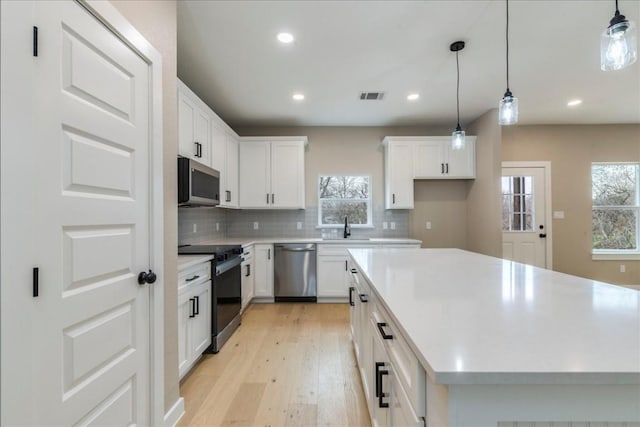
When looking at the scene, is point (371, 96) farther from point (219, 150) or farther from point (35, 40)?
point (35, 40)

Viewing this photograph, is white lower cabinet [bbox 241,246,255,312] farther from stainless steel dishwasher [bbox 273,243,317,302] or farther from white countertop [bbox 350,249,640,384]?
white countertop [bbox 350,249,640,384]

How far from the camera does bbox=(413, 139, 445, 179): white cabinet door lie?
4.37 meters

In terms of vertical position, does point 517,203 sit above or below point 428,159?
below

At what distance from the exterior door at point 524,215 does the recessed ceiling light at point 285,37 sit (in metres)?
4.12

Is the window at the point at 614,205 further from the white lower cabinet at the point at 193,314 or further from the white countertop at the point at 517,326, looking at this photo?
the white lower cabinet at the point at 193,314

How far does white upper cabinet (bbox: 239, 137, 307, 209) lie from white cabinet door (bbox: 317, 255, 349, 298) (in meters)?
0.96

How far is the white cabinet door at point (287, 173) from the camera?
4352mm

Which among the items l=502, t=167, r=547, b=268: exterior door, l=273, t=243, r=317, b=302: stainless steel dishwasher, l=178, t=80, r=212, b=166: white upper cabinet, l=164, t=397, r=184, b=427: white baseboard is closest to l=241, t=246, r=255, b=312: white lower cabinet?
l=273, t=243, r=317, b=302: stainless steel dishwasher

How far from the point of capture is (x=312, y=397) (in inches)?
76.3

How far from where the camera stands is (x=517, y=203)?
4.72 m

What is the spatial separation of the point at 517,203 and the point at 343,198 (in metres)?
2.90

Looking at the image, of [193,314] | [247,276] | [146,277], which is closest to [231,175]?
[247,276]

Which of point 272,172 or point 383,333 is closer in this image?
point 383,333

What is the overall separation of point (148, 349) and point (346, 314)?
8.31 ft
